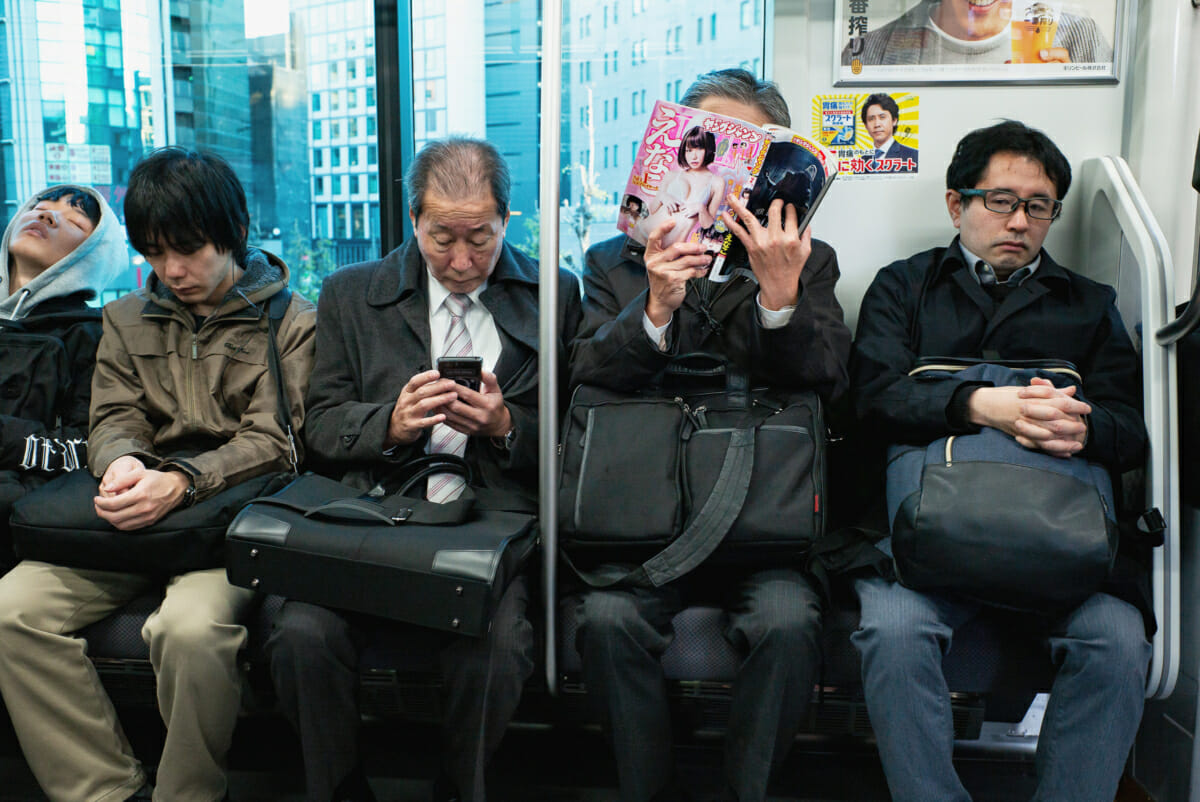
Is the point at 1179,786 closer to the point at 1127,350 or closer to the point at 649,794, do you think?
the point at 1127,350

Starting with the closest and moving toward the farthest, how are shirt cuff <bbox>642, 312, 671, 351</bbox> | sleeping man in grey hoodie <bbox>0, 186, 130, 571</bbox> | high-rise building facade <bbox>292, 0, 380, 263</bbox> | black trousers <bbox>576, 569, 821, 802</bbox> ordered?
black trousers <bbox>576, 569, 821, 802</bbox>
shirt cuff <bbox>642, 312, 671, 351</bbox>
sleeping man in grey hoodie <bbox>0, 186, 130, 571</bbox>
high-rise building facade <bbox>292, 0, 380, 263</bbox>

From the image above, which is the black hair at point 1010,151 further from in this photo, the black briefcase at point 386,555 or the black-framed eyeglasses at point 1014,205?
the black briefcase at point 386,555

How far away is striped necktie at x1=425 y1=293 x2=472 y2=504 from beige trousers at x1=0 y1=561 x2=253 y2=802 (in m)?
0.53

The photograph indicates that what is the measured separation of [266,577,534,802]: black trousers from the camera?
2.15m

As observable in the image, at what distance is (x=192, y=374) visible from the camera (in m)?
2.66

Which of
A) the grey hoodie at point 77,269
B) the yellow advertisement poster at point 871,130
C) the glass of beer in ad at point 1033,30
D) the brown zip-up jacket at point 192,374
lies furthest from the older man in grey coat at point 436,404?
the glass of beer in ad at point 1033,30

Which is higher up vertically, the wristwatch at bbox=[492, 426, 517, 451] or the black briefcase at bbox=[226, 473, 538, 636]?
the wristwatch at bbox=[492, 426, 517, 451]

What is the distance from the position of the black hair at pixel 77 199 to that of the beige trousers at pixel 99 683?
3.88 ft

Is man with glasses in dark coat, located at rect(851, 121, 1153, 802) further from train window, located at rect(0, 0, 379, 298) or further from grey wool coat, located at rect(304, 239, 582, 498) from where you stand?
train window, located at rect(0, 0, 379, 298)

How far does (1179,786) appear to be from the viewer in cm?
239

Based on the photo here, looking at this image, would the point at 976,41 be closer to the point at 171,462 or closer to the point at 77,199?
the point at 171,462

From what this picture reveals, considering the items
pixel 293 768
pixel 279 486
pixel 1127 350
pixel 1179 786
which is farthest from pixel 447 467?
pixel 1179 786

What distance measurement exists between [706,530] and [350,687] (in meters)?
0.87

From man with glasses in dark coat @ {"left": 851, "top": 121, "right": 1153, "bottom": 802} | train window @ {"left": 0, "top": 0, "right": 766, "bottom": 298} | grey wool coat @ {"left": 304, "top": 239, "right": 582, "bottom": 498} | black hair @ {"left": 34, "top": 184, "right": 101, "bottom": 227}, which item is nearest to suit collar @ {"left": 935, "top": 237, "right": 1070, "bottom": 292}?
man with glasses in dark coat @ {"left": 851, "top": 121, "right": 1153, "bottom": 802}
